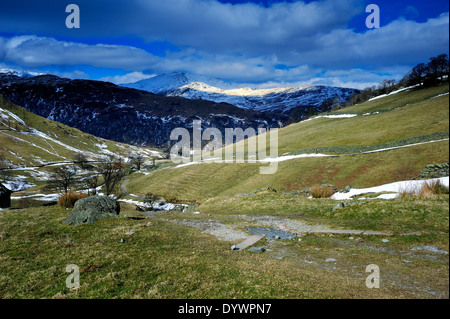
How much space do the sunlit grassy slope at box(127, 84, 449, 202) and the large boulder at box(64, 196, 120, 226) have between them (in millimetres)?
42670

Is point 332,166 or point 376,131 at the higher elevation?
point 376,131

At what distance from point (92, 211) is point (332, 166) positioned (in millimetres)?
55215

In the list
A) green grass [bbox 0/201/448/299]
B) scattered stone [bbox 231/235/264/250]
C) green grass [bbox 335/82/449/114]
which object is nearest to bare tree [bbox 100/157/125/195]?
green grass [bbox 0/201/448/299]

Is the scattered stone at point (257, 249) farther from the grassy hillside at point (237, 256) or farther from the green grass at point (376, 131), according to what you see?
the green grass at point (376, 131)

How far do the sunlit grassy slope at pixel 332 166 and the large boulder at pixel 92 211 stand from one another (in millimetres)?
42670

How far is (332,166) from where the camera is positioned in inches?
2414

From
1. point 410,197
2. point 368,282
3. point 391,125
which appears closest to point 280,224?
point 410,197

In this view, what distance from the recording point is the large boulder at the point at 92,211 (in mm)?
19208

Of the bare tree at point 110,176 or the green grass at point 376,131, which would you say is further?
the bare tree at point 110,176

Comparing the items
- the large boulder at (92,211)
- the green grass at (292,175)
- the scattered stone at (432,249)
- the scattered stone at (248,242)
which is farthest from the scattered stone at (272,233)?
the green grass at (292,175)

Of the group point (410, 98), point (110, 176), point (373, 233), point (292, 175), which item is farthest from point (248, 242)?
point (410, 98)

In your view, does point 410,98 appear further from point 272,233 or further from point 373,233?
point 272,233
